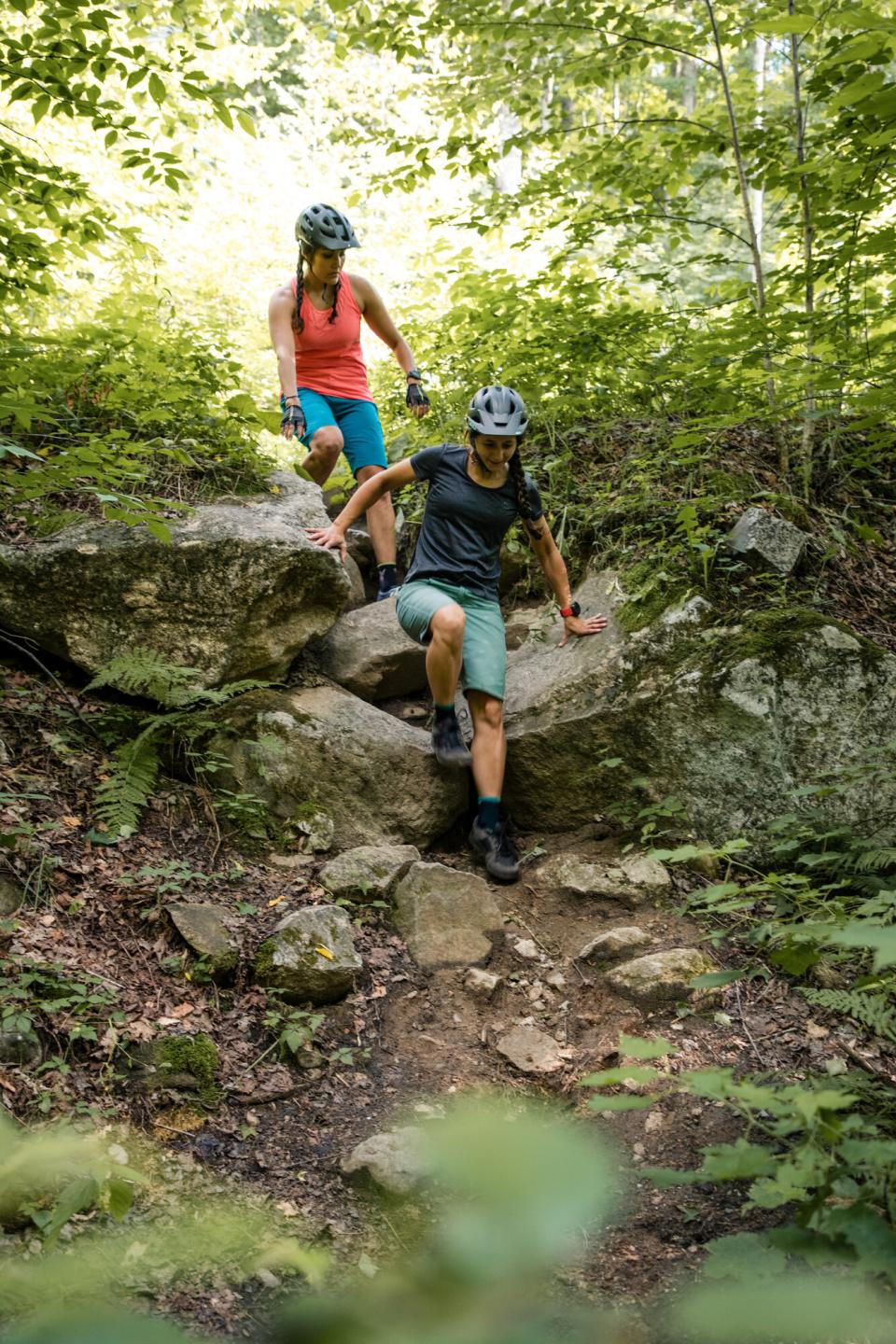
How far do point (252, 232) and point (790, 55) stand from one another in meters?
9.79

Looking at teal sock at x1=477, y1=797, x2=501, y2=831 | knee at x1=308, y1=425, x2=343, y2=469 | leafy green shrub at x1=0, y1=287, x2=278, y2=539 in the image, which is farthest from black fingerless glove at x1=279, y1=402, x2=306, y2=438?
teal sock at x1=477, y1=797, x2=501, y2=831

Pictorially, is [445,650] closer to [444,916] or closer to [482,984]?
[444,916]

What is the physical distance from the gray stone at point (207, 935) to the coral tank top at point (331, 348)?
3.55m

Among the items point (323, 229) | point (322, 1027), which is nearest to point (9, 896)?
point (322, 1027)

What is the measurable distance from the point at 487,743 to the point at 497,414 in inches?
70.3

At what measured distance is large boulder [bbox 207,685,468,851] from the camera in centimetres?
480

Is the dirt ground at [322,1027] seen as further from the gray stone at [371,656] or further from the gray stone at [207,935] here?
the gray stone at [371,656]

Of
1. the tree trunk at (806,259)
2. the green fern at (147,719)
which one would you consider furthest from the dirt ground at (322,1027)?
the tree trunk at (806,259)

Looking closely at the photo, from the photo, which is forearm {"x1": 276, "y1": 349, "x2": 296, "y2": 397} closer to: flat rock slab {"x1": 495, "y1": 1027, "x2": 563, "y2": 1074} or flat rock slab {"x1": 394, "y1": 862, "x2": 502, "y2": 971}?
flat rock slab {"x1": 394, "y1": 862, "x2": 502, "y2": 971}

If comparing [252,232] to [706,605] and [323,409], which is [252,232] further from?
[706,605]

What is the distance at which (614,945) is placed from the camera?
406cm

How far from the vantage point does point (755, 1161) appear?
189cm

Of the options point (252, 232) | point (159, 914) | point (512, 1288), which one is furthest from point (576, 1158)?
point (252, 232)

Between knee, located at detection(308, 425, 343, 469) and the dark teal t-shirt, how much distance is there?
34.4 inches
